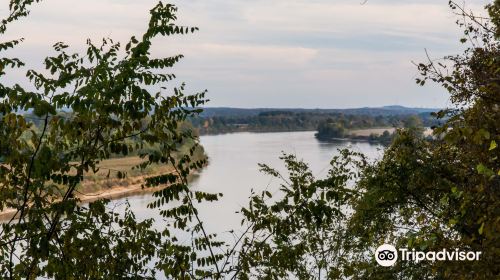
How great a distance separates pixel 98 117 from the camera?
4.19 meters

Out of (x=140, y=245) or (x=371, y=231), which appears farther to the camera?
(x=371, y=231)

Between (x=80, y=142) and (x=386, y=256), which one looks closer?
(x=80, y=142)

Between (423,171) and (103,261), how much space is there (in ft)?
18.9

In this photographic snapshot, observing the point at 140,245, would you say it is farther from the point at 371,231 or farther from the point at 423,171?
the point at 371,231

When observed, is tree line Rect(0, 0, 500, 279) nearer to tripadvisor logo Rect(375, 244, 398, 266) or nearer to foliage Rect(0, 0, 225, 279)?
foliage Rect(0, 0, 225, 279)

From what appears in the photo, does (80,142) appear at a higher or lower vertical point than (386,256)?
higher

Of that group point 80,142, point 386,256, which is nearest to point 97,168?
point 80,142

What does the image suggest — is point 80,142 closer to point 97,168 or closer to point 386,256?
point 97,168

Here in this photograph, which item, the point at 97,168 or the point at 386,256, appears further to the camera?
the point at 386,256

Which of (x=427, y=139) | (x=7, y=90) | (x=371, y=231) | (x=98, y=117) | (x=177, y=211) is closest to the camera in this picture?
(x=7, y=90)

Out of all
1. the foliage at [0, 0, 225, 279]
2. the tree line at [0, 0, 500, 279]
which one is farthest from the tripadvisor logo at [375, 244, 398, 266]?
the foliage at [0, 0, 225, 279]

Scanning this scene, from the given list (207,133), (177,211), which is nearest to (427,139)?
(177,211)

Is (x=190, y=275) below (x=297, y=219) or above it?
below

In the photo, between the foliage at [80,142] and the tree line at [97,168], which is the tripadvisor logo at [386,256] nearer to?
the tree line at [97,168]
